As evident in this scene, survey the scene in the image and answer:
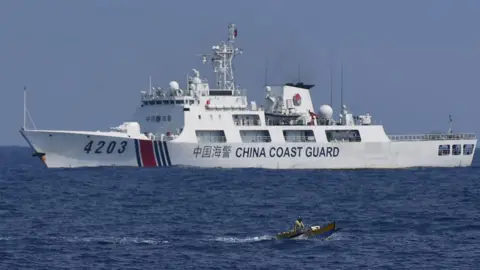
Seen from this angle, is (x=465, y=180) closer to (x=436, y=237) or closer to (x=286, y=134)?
(x=286, y=134)

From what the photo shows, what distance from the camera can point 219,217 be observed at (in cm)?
4791

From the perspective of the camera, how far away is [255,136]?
3071 inches

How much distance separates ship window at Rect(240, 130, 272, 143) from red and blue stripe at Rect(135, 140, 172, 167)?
598 cm

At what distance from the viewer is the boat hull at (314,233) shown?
1551 inches

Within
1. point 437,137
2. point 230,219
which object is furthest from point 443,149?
point 230,219

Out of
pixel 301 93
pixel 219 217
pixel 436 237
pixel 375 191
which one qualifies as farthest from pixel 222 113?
pixel 436 237

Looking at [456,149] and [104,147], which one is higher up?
[104,147]

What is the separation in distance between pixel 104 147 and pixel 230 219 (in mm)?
28661

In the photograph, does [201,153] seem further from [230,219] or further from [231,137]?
[230,219]

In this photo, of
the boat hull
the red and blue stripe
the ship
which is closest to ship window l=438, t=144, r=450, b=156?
the ship

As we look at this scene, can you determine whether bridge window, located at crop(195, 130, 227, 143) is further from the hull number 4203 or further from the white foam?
the white foam

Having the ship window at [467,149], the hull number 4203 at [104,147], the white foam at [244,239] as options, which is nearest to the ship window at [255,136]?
the hull number 4203 at [104,147]

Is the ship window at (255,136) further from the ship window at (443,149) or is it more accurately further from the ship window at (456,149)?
the ship window at (456,149)

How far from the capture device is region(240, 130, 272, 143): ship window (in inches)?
3059
